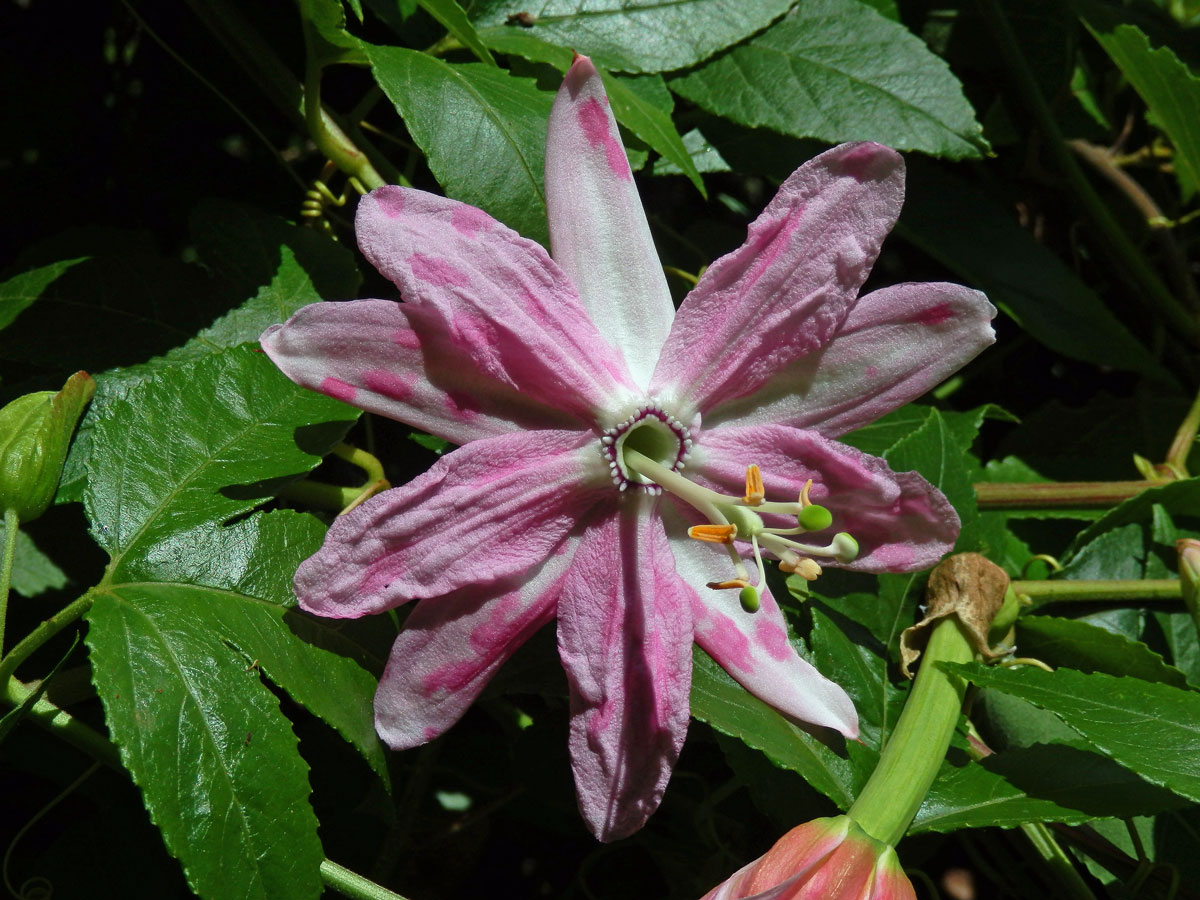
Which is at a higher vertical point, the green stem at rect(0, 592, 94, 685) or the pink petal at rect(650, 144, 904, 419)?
the green stem at rect(0, 592, 94, 685)

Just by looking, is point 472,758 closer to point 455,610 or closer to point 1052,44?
point 455,610

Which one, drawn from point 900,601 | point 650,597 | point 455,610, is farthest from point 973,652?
point 455,610

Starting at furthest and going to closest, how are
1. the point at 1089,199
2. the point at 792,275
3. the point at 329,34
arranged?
the point at 1089,199, the point at 329,34, the point at 792,275

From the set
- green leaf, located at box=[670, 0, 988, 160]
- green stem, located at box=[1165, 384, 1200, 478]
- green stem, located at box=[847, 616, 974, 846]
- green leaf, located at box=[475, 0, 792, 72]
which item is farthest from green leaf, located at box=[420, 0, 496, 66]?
green stem, located at box=[1165, 384, 1200, 478]

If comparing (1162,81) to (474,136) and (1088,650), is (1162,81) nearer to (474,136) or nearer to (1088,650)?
(1088,650)

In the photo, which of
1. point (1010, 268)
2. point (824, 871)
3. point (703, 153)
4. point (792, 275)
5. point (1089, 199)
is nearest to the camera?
point (824, 871)

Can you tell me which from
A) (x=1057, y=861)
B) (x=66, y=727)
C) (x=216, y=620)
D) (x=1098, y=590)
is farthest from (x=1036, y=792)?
(x=66, y=727)

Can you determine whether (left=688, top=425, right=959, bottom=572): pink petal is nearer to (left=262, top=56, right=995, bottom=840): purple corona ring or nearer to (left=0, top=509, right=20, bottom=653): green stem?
(left=262, top=56, right=995, bottom=840): purple corona ring
